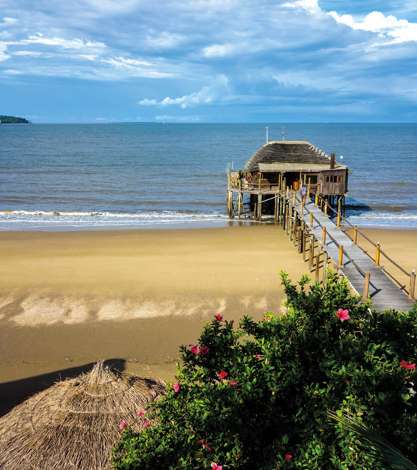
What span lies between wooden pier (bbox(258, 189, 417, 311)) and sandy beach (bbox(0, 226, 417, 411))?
105 centimetres

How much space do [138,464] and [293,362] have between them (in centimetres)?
206

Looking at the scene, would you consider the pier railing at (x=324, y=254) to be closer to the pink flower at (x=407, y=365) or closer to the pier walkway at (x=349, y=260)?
the pier walkway at (x=349, y=260)

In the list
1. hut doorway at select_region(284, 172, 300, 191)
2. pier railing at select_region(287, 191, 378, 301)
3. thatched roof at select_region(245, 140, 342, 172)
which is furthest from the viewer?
thatched roof at select_region(245, 140, 342, 172)

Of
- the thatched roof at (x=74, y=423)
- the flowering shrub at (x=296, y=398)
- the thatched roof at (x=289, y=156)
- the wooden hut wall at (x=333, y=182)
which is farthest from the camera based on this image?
the thatched roof at (x=289, y=156)

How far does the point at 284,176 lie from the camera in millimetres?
32094

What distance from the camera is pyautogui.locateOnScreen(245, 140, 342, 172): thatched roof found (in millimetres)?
33656

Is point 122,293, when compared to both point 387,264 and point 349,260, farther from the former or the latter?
point 387,264

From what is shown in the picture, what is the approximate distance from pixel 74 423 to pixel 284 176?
1061 inches

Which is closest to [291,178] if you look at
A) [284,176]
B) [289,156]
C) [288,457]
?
[284,176]

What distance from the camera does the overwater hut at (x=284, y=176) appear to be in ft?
102

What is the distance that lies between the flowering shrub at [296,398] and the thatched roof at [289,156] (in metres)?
27.4

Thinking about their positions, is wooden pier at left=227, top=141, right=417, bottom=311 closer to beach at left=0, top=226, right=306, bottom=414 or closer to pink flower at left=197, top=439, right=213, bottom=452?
beach at left=0, top=226, right=306, bottom=414

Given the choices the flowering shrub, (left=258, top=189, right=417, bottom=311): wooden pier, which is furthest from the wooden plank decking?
the flowering shrub

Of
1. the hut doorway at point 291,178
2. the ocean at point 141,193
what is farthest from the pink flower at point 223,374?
the hut doorway at point 291,178
